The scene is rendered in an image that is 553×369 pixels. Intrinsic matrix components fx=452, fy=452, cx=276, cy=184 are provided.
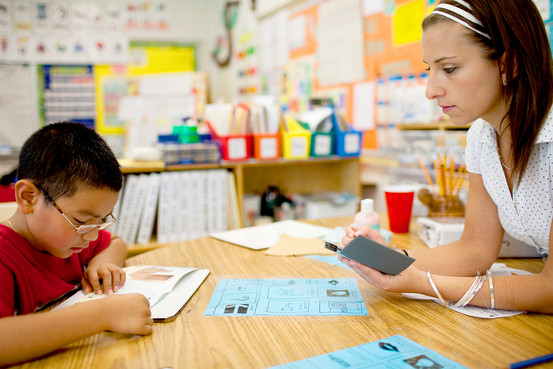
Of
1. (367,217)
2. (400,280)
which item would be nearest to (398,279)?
(400,280)

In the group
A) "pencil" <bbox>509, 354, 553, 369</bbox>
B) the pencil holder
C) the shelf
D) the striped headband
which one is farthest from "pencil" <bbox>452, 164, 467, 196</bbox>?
"pencil" <bbox>509, 354, 553, 369</bbox>

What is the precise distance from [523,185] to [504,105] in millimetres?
172

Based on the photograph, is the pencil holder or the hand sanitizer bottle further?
the pencil holder

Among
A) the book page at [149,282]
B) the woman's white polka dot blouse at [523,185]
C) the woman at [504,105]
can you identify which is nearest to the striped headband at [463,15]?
the woman at [504,105]

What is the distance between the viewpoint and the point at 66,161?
86cm

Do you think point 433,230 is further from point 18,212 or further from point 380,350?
point 18,212

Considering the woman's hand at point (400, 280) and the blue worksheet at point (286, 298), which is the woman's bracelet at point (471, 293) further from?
the blue worksheet at point (286, 298)

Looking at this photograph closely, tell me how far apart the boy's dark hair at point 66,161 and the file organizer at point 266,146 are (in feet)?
4.43

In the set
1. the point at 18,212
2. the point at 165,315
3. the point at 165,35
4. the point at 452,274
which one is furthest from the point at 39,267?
the point at 165,35

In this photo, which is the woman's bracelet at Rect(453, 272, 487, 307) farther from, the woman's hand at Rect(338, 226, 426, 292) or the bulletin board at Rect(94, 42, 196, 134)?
the bulletin board at Rect(94, 42, 196, 134)

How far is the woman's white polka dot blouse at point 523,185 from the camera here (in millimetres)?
893

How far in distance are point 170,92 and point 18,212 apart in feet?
10.8

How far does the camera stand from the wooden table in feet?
2.21

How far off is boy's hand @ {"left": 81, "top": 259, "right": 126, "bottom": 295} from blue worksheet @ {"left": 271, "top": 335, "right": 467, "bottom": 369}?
469 mm
